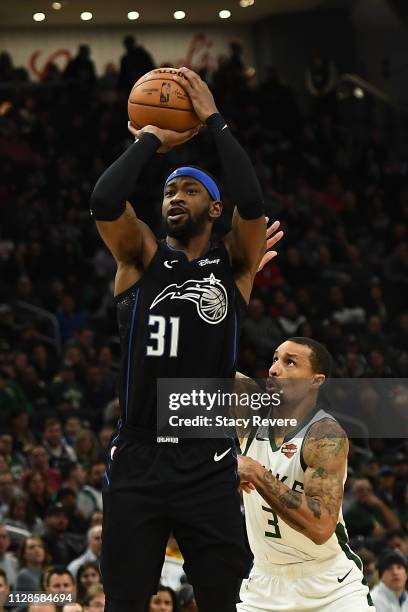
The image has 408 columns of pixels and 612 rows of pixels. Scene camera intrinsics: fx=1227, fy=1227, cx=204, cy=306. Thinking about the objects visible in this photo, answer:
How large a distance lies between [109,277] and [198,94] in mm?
11149

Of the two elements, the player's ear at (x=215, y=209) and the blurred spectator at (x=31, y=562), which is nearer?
the player's ear at (x=215, y=209)

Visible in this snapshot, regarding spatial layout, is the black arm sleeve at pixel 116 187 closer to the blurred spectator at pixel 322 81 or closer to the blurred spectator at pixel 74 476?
the blurred spectator at pixel 74 476

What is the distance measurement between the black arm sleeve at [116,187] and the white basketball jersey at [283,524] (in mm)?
1827

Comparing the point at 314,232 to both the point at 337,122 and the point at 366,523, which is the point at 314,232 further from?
the point at 366,523

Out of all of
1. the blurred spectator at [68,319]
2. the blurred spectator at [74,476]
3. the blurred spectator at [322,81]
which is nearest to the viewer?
the blurred spectator at [74,476]

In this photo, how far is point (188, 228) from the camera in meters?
4.77

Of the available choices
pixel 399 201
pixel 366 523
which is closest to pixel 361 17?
pixel 399 201

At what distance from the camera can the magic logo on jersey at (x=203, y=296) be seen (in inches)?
184

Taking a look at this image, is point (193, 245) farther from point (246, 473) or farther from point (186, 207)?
point (246, 473)

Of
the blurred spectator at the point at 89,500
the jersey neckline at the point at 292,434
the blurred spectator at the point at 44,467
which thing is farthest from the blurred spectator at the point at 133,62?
the jersey neckline at the point at 292,434

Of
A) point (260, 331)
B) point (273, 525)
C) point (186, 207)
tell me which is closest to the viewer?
point (186, 207)

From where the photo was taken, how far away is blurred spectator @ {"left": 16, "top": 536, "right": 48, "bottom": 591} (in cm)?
851

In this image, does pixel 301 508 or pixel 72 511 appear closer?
pixel 301 508

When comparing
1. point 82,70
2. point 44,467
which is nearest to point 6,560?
point 44,467
